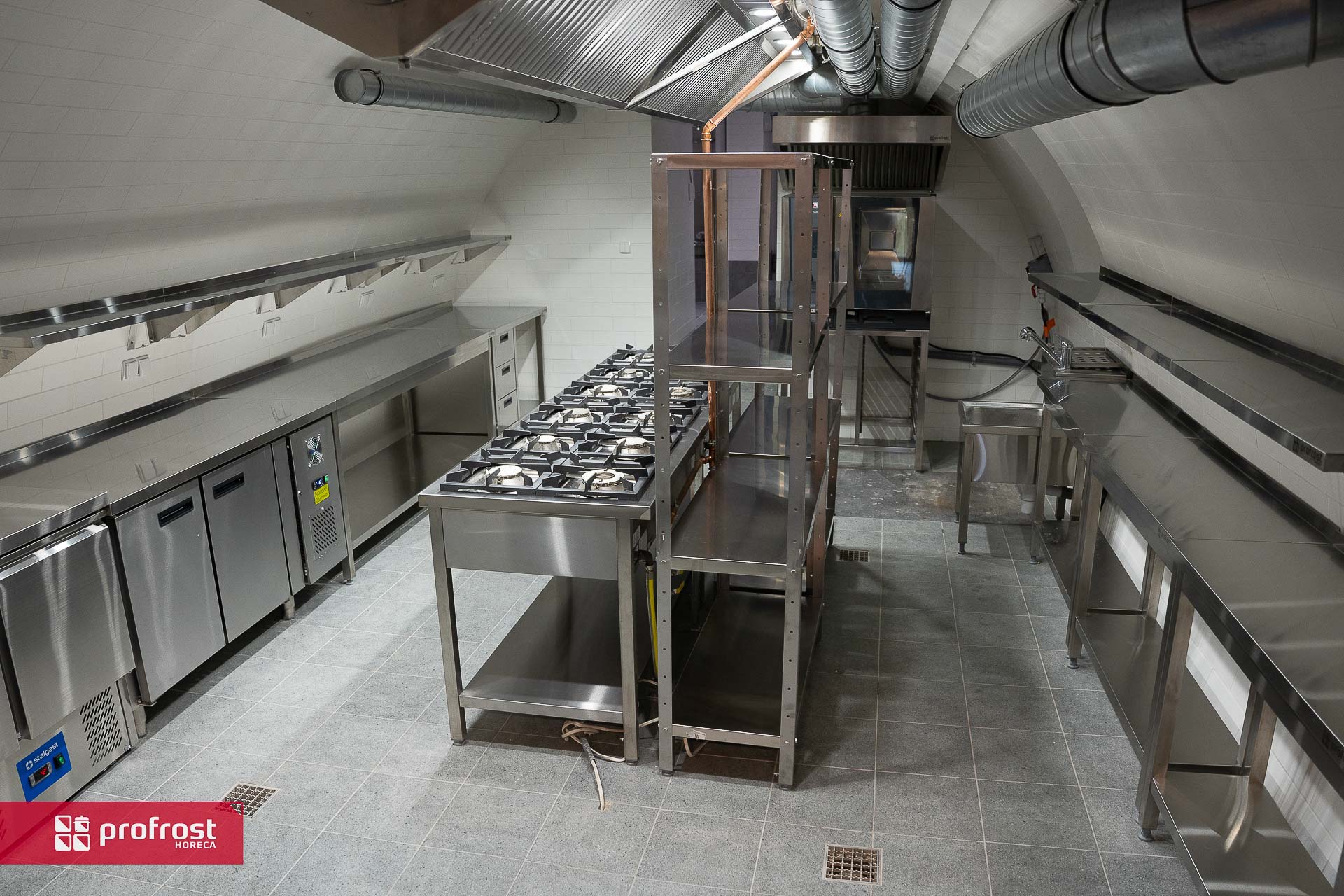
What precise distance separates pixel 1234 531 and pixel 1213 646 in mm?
890

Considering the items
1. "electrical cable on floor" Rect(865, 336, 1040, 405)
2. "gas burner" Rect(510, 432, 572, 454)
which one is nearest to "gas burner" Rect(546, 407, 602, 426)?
"gas burner" Rect(510, 432, 572, 454)

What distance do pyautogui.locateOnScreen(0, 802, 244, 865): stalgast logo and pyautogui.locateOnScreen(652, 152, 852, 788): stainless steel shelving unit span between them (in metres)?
1.32

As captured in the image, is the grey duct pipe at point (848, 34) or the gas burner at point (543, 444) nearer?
the grey duct pipe at point (848, 34)

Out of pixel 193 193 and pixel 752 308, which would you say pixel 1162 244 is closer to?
pixel 752 308

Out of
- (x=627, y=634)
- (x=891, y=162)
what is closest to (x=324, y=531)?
(x=627, y=634)

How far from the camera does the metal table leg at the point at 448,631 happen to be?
10.0 feet

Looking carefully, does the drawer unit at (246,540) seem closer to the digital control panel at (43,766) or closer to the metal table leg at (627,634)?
the digital control panel at (43,766)

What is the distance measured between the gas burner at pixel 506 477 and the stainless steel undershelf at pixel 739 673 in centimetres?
89

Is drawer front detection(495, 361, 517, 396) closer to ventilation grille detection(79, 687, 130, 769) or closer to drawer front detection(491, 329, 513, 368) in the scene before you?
drawer front detection(491, 329, 513, 368)

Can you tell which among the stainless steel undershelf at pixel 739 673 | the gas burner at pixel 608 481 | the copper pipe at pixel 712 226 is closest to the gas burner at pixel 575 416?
the copper pipe at pixel 712 226

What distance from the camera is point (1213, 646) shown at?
3.19 m

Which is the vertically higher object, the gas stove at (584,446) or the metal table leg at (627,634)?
the gas stove at (584,446)

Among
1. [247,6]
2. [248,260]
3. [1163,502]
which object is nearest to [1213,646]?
[1163,502]

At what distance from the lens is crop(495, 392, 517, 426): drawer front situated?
6227mm
